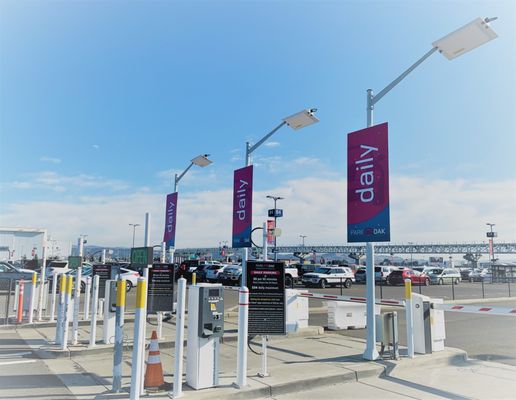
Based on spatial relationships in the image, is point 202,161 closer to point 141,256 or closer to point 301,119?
point 301,119

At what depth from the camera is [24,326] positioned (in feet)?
41.6

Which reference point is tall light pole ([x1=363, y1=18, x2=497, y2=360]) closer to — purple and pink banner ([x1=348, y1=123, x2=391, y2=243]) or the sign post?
the sign post

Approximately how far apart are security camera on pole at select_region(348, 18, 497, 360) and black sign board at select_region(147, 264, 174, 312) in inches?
180

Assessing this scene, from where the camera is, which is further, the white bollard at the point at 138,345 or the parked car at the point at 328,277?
the parked car at the point at 328,277

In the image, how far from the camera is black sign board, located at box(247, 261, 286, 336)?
7.20m

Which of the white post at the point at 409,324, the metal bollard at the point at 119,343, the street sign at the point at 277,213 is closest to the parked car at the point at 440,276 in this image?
the street sign at the point at 277,213

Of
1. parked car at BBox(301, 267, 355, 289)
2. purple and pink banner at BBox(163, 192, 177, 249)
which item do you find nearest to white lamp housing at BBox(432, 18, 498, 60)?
purple and pink banner at BBox(163, 192, 177, 249)

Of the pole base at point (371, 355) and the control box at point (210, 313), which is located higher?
the control box at point (210, 313)

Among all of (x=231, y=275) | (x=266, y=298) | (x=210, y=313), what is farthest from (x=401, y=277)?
(x=210, y=313)

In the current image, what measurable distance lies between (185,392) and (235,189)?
8327 mm

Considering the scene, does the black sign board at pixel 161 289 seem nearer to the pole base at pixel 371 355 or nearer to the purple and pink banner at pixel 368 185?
the purple and pink banner at pixel 368 185

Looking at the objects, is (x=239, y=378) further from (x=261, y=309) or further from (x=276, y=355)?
(x=276, y=355)

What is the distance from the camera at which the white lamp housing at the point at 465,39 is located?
779cm

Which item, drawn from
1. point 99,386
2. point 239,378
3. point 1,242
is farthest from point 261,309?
point 1,242
